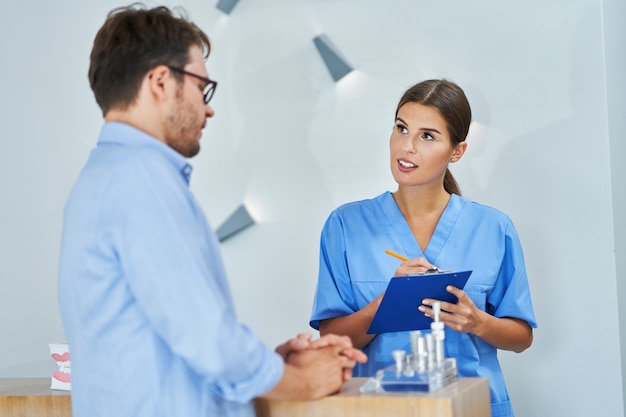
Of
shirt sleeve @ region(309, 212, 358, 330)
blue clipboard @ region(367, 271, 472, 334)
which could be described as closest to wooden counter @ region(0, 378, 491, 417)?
blue clipboard @ region(367, 271, 472, 334)

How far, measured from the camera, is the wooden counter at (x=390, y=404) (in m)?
1.39

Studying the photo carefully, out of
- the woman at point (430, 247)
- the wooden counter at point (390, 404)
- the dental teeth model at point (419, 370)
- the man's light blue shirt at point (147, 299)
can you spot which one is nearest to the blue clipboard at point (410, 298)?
the woman at point (430, 247)

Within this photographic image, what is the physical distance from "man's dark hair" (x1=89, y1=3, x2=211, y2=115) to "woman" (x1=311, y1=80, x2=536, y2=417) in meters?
0.92

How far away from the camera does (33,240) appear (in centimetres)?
319

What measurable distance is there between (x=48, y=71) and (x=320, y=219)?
1.12m

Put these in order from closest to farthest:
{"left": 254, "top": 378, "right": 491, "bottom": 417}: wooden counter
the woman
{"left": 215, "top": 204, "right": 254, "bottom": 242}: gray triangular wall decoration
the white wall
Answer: {"left": 254, "top": 378, "right": 491, "bottom": 417}: wooden counter → the woman → the white wall → {"left": 215, "top": 204, "right": 254, "bottom": 242}: gray triangular wall decoration

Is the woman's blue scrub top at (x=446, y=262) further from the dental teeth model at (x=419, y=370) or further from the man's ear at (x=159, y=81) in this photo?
the man's ear at (x=159, y=81)

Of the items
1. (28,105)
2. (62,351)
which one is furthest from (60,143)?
(62,351)

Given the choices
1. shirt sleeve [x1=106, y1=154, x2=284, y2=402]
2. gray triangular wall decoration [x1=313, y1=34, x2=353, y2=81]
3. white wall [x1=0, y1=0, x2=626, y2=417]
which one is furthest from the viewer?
gray triangular wall decoration [x1=313, y1=34, x2=353, y2=81]

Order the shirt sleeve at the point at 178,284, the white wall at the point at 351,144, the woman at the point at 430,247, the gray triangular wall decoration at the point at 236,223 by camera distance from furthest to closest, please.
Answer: the gray triangular wall decoration at the point at 236,223, the white wall at the point at 351,144, the woman at the point at 430,247, the shirt sleeve at the point at 178,284

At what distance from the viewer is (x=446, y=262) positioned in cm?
228

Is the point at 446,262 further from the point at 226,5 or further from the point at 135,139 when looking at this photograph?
the point at 226,5

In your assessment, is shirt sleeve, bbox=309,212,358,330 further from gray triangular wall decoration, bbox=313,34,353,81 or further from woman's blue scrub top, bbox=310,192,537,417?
gray triangular wall decoration, bbox=313,34,353,81

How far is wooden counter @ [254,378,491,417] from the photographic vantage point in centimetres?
139
